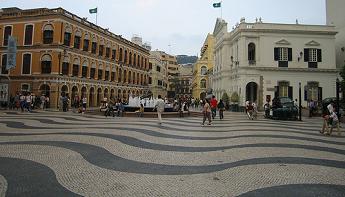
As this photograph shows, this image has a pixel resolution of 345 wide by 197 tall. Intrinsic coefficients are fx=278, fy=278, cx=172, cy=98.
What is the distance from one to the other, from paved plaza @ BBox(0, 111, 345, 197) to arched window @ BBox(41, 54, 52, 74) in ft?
93.9

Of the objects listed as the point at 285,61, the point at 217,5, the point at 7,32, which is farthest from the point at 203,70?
the point at 7,32

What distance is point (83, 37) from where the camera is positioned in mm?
42438

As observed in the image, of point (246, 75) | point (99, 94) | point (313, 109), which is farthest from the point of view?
point (99, 94)

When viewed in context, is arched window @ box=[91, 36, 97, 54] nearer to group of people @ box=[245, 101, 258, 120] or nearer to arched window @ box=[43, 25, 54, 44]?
arched window @ box=[43, 25, 54, 44]

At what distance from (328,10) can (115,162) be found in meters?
45.4

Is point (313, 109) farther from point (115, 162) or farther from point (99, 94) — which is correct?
point (99, 94)

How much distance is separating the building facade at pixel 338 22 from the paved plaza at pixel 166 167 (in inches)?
1307

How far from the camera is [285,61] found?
37.0 metres

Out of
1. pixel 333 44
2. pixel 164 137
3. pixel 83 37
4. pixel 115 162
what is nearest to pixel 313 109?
pixel 333 44

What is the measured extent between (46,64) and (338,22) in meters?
41.5

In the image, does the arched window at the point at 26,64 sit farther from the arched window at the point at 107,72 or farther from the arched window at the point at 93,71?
the arched window at the point at 107,72

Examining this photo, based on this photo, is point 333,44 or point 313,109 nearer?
point 313,109

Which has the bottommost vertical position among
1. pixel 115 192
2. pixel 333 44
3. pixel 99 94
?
pixel 115 192

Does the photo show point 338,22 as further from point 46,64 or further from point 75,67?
point 46,64
